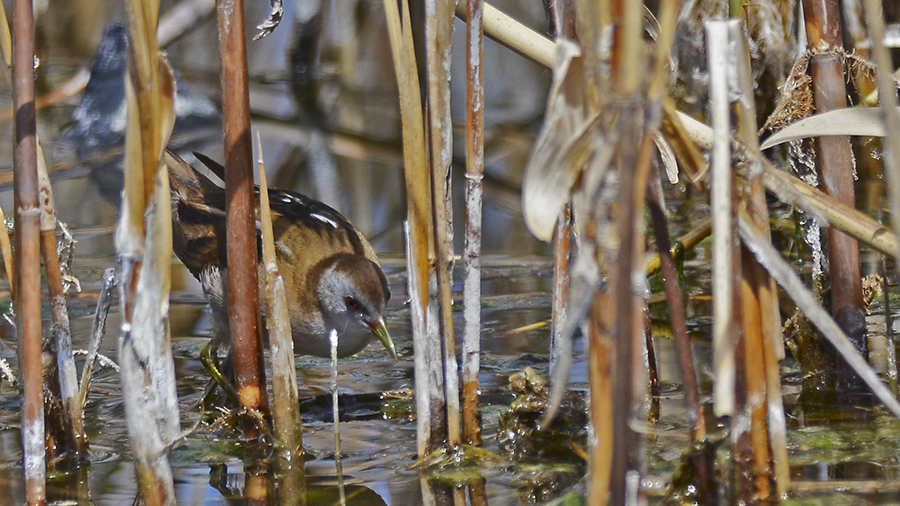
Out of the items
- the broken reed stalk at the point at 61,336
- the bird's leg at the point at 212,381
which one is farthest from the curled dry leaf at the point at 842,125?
the bird's leg at the point at 212,381

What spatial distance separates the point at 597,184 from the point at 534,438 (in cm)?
138

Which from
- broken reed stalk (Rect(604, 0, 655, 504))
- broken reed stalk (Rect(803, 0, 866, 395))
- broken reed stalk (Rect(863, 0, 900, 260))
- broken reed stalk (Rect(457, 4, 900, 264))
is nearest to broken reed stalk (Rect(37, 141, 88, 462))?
broken reed stalk (Rect(457, 4, 900, 264))

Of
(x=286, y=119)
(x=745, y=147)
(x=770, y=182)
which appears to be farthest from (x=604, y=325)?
(x=286, y=119)

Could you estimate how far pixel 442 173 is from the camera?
2238 millimetres

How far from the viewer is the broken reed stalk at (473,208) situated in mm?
2174

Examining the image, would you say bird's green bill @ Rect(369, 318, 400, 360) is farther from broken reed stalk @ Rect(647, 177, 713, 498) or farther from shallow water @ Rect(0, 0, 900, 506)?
broken reed stalk @ Rect(647, 177, 713, 498)

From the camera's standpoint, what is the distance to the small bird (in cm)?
363

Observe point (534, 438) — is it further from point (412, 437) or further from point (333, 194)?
point (333, 194)

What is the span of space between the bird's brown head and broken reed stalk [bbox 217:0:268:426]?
103 centimetres

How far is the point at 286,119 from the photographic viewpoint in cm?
685

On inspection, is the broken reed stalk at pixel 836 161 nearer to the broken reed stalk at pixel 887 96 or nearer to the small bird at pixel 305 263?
the broken reed stalk at pixel 887 96

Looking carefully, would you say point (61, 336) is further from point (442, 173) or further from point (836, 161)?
point (836, 161)

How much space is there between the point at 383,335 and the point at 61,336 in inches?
53.8

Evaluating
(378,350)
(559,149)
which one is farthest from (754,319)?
(378,350)
